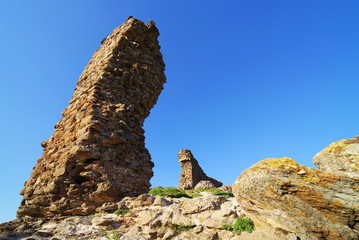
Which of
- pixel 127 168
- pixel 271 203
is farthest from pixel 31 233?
pixel 271 203

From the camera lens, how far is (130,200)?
4965 millimetres

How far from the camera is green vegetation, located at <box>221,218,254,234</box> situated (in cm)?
335

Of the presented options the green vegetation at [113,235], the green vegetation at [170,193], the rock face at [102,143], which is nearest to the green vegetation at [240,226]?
the green vegetation at [113,235]

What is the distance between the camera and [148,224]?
397 cm

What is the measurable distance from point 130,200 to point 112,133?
2.19 meters

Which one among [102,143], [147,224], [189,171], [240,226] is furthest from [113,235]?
[189,171]

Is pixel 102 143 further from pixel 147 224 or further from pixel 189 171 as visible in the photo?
pixel 189 171

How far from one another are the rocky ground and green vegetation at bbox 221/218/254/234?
67 millimetres

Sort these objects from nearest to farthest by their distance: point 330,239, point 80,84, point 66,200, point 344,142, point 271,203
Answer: point 330,239 → point 271,203 → point 344,142 → point 66,200 → point 80,84

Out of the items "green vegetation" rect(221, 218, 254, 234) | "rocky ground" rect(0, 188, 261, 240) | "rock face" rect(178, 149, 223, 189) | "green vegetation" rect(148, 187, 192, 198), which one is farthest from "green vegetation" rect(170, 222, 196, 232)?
"rock face" rect(178, 149, 223, 189)

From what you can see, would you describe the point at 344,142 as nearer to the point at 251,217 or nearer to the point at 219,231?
the point at 251,217

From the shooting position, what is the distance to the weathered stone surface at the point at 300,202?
2943mm

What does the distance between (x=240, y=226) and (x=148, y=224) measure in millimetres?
1947

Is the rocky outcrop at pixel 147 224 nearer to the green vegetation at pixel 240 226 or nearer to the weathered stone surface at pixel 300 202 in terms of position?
the green vegetation at pixel 240 226
